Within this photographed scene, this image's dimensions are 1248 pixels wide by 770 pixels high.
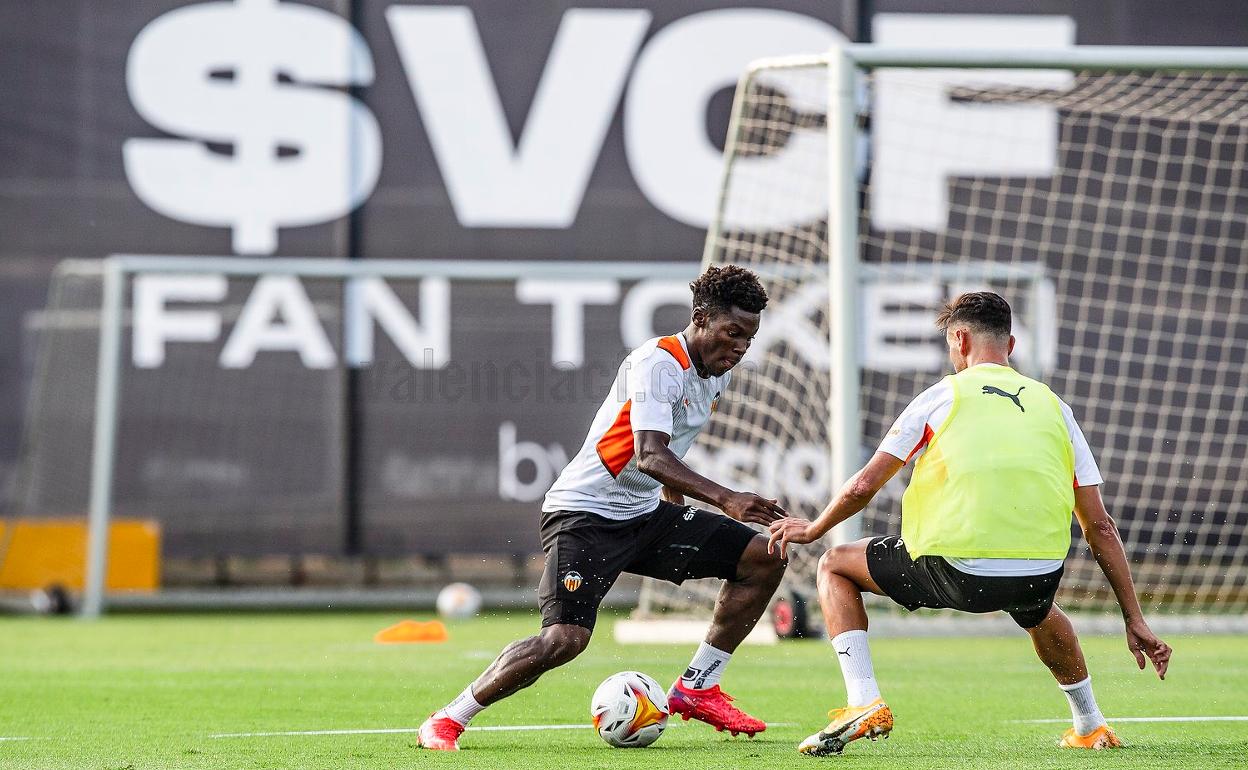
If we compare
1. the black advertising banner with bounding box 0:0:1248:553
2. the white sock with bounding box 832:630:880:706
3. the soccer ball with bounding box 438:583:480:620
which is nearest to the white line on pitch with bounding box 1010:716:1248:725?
the white sock with bounding box 832:630:880:706

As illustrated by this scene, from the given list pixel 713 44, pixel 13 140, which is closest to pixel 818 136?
pixel 713 44

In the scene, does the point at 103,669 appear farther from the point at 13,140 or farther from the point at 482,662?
the point at 13,140

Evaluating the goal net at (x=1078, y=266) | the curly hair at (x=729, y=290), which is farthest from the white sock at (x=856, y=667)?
the goal net at (x=1078, y=266)

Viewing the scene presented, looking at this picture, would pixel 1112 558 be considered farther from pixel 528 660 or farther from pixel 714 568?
pixel 528 660

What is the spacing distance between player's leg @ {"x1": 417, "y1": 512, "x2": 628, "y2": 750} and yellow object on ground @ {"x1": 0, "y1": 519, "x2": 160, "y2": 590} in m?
9.12

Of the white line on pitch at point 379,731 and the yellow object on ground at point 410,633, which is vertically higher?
the white line on pitch at point 379,731

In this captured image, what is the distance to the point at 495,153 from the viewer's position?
1438 cm

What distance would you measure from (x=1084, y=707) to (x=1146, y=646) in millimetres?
408

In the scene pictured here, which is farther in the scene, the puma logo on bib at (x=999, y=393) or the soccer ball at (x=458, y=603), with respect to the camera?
the soccer ball at (x=458, y=603)

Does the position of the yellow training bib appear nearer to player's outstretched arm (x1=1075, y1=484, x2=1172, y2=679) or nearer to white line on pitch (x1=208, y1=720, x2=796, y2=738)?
player's outstretched arm (x1=1075, y1=484, x2=1172, y2=679)

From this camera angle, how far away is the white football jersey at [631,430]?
555 cm

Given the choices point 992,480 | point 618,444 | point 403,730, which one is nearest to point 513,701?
point 403,730

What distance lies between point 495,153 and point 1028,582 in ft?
33.0

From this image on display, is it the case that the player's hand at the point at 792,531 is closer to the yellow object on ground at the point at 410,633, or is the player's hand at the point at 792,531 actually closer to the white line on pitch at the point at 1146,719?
the white line on pitch at the point at 1146,719
